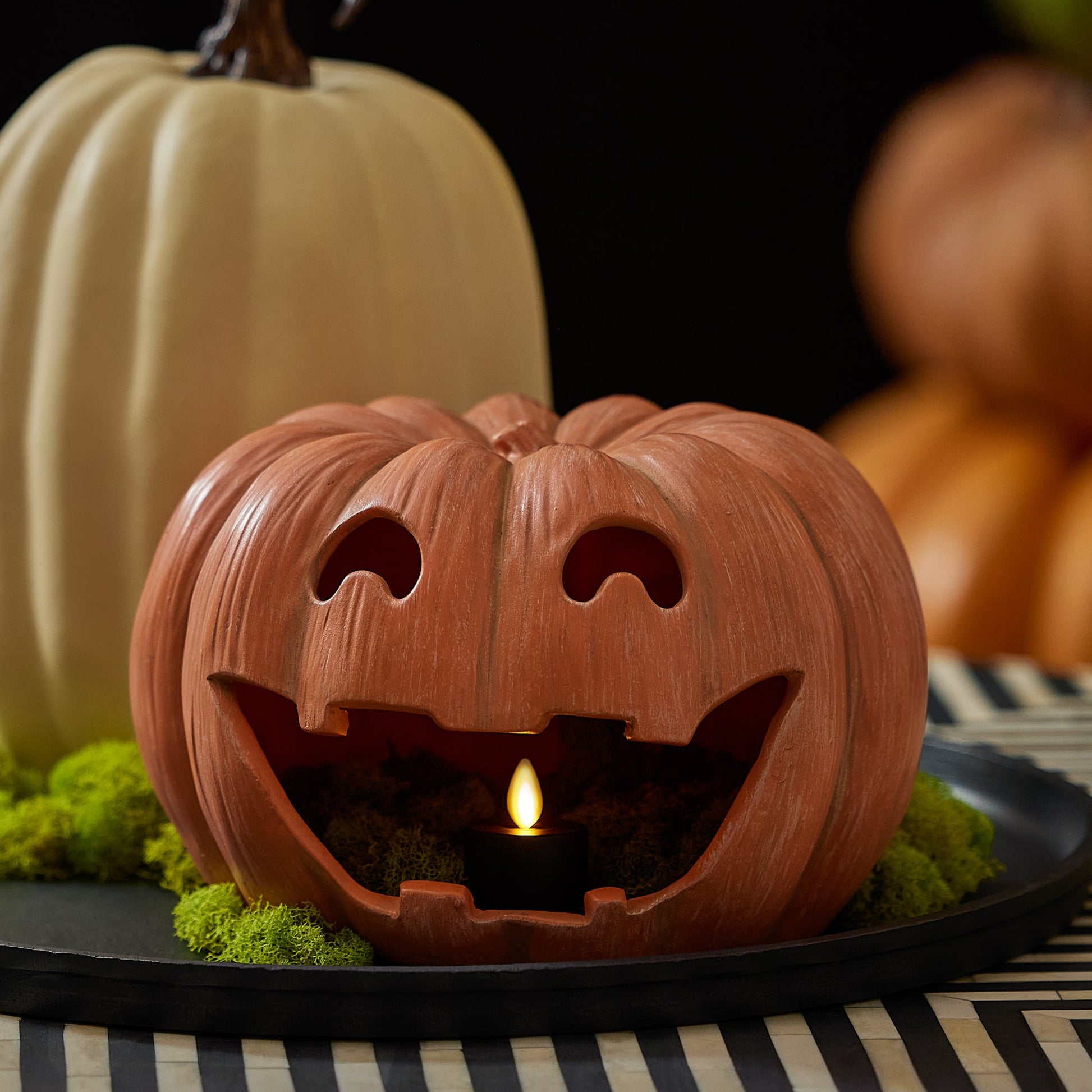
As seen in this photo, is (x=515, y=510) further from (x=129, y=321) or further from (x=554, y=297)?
(x=554, y=297)

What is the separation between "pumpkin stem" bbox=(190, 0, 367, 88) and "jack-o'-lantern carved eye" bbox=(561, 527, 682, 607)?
21.0 inches

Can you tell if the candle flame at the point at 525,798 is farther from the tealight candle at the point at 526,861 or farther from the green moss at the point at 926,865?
the green moss at the point at 926,865

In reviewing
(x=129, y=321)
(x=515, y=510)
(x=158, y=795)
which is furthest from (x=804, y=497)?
(x=129, y=321)

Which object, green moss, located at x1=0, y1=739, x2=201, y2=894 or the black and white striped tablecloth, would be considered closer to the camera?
the black and white striped tablecloth

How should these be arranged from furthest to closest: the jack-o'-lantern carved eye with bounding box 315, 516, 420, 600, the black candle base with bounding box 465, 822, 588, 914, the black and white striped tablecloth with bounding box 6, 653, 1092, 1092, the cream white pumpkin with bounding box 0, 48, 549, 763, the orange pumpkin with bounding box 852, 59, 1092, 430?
1. the orange pumpkin with bounding box 852, 59, 1092, 430
2. the cream white pumpkin with bounding box 0, 48, 549, 763
3. the jack-o'-lantern carved eye with bounding box 315, 516, 420, 600
4. the black candle base with bounding box 465, 822, 588, 914
5. the black and white striped tablecloth with bounding box 6, 653, 1092, 1092

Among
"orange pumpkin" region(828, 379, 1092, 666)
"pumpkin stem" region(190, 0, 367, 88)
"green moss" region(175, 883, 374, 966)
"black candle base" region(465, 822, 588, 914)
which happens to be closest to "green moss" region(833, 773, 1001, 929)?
"black candle base" region(465, 822, 588, 914)

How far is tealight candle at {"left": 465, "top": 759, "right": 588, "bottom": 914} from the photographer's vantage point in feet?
2.57

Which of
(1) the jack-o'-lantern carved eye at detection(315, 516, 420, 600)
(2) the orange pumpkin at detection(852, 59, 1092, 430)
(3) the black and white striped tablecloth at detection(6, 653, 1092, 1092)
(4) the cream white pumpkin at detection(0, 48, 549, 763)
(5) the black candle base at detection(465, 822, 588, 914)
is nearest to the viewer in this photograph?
(3) the black and white striped tablecloth at detection(6, 653, 1092, 1092)

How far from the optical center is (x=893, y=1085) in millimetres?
686

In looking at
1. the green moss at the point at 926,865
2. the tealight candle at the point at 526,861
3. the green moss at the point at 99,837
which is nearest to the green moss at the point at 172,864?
the green moss at the point at 99,837

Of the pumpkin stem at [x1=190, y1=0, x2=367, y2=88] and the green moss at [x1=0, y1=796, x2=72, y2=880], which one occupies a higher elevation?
A: the pumpkin stem at [x1=190, y1=0, x2=367, y2=88]

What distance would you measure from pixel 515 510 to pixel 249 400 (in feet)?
1.32

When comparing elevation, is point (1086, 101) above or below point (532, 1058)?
above

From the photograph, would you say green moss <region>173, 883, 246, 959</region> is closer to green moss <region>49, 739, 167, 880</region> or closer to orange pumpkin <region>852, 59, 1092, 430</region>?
green moss <region>49, 739, 167, 880</region>
